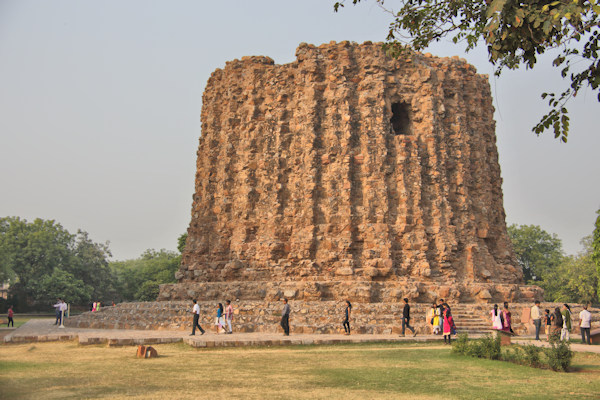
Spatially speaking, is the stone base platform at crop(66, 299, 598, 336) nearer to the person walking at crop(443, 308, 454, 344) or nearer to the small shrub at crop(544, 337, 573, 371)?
the person walking at crop(443, 308, 454, 344)

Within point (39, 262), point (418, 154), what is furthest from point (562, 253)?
point (39, 262)

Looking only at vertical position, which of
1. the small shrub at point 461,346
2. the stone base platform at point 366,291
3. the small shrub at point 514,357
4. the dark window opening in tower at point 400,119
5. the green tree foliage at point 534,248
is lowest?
the small shrub at point 514,357

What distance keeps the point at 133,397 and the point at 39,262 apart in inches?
1520

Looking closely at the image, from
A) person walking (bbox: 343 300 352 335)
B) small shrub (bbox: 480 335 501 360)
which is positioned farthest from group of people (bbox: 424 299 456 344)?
small shrub (bbox: 480 335 501 360)

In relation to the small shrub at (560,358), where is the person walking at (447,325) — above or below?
above

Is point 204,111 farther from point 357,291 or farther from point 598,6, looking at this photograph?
point 598,6

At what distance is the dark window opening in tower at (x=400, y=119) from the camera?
74.6ft

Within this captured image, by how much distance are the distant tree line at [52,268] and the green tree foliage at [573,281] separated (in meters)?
27.9

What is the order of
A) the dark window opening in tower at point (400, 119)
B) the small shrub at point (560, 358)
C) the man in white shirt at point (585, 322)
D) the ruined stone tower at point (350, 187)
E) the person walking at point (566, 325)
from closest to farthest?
1. the small shrub at point (560, 358)
2. the man in white shirt at point (585, 322)
3. the person walking at point (566, 325)
4. the ruined stone tower at point (350, 187)
5. the dark window opening in tower at point (400, 119)

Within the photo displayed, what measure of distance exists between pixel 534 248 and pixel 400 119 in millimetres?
28684

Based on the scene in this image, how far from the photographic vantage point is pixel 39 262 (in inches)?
1635

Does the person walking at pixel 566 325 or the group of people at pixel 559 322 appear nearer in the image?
the group of people at pixel 559 322

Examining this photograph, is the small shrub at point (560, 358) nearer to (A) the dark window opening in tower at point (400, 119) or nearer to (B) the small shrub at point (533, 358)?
(B) the small shrub at point (533, 358)

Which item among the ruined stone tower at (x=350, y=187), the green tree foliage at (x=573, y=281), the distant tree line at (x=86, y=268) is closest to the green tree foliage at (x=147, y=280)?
the distant tree line at (x=86, y=268)
